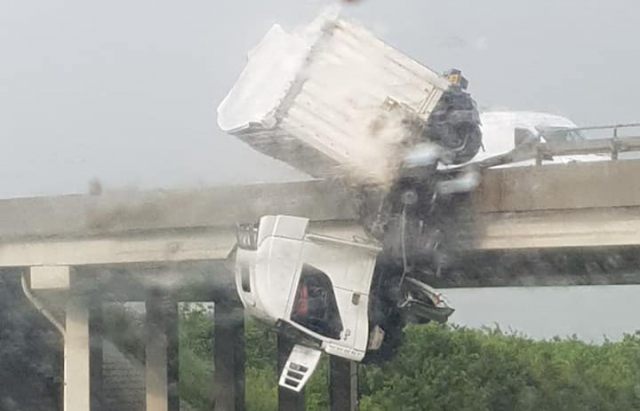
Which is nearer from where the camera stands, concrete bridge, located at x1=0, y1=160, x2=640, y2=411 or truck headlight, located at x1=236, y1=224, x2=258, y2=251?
truck headlight, located at x1=236, y1=224, x2=258, y2=251

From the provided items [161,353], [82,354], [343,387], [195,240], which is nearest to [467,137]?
[195,240]

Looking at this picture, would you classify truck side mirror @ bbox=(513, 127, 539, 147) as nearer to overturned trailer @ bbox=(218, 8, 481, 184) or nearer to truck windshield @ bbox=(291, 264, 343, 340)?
overturned trailer @ bbox=(218, 8, 481, 184)

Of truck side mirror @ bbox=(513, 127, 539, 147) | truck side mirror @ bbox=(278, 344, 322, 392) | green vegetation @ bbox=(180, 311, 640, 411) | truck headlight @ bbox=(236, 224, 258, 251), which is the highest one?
truck side mirror @ bbox=(513, 127, 539, 147)

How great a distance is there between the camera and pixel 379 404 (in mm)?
19938

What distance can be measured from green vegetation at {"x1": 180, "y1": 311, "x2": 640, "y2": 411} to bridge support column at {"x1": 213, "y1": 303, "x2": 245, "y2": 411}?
0.41 feet

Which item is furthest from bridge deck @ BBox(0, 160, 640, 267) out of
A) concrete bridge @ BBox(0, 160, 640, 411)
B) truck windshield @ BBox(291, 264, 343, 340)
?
truck windshield @ BBox(291, 264, 343, 340)

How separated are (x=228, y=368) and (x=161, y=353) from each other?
182 cm

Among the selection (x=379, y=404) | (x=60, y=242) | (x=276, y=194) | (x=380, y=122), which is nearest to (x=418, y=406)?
(x=379, y=404)

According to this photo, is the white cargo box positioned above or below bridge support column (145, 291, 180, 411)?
above

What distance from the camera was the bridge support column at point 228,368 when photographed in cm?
1691

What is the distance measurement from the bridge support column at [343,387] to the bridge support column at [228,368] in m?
1.16

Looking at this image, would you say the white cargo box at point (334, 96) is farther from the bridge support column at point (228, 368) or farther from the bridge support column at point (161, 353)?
the bridge support column at point (228, 368)

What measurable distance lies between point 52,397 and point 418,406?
5.16 meters

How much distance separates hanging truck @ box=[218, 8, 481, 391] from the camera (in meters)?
11.0
